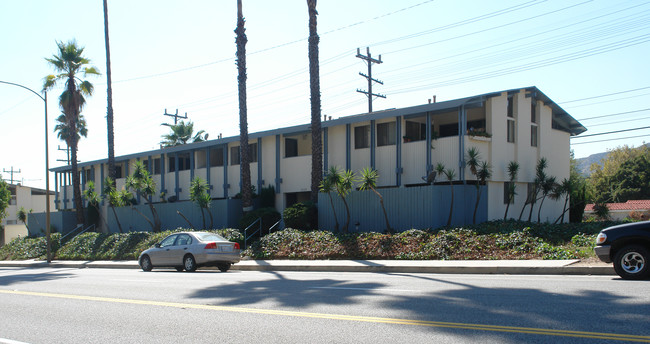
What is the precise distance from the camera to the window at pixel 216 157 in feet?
116

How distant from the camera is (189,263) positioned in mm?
19406

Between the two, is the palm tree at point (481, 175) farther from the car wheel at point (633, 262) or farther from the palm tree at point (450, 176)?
the car wheel at point (633, 262)

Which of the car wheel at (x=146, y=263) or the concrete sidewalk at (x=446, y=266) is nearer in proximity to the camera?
the concrete sidewalk at (x=446, y=266)

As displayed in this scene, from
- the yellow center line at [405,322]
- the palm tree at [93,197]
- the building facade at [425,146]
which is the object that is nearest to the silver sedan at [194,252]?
the yellow center line at [405,322]

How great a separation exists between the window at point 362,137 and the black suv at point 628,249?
15630 mm

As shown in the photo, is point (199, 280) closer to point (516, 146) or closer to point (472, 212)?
point (472, 212)

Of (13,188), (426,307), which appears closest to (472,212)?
(426,307)

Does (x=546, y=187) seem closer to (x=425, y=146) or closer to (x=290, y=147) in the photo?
(x=425, y=146)

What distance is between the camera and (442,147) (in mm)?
23641

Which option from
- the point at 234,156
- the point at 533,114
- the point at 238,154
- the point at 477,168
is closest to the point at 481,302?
the point at 477,168

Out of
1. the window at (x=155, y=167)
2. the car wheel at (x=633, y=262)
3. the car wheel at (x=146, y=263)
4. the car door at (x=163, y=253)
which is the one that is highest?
the window at (x=155, y=167)

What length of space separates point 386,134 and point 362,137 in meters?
1.38

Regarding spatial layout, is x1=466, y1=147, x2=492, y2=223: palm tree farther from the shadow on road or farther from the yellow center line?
the yellow center line

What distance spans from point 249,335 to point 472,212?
17.5 meters
